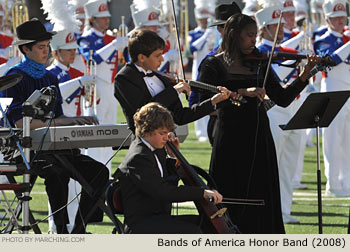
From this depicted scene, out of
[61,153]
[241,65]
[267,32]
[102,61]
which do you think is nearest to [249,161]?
[241,65]

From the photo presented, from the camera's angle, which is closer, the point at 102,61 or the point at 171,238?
the point at 171,238

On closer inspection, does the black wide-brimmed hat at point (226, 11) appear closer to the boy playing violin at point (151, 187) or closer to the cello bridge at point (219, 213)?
the boy playing violin at point (151, 187)

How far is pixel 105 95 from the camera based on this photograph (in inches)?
461

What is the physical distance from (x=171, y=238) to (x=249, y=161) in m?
1.50

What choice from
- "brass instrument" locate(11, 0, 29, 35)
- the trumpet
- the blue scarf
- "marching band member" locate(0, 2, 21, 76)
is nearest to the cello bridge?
the blue scarf

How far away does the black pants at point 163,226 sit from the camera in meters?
5.85

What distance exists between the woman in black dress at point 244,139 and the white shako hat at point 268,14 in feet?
10.4

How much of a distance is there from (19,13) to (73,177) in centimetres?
669

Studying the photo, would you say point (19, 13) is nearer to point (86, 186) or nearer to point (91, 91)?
point (91, 91)

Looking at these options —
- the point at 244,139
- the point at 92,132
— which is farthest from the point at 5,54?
the point at 244,139

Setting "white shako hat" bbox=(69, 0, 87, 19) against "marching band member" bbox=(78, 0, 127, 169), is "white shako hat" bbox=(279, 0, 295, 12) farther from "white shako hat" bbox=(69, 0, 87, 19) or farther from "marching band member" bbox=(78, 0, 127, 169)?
"white shako hat" bbox=(69, 0, 87, 19)

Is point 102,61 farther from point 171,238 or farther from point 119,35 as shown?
point 171,238

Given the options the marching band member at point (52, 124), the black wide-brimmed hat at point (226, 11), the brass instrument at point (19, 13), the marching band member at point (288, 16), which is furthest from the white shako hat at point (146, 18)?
the marching band member at point (52, 124)

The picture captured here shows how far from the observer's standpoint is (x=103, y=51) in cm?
1152
